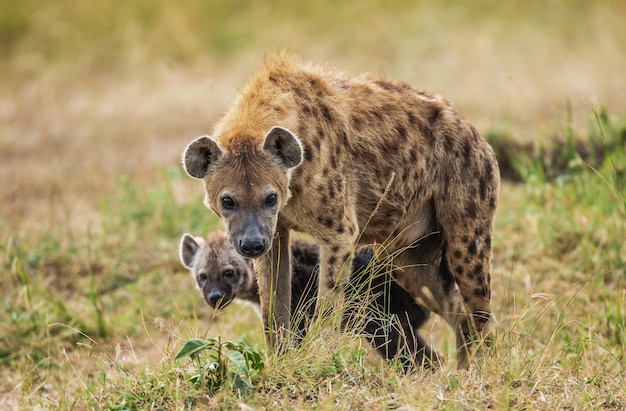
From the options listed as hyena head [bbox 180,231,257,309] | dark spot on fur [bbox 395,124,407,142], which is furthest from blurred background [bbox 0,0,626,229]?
dark spot on fur [bbox 395,124,407,142]

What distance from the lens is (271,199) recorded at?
4.18m

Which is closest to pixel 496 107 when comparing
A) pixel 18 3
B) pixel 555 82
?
pixel 555 82

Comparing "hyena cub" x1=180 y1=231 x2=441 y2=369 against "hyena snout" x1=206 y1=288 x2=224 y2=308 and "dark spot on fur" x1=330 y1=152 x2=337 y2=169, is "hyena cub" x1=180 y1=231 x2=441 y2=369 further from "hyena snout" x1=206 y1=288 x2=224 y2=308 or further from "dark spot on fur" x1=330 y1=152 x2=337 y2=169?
"dark spot on fur" x1=330 y1=152 x2=337 y2=169

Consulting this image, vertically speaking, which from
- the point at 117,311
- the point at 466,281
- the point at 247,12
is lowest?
the point at 117,311

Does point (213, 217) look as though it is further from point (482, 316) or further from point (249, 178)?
point (249, 178)

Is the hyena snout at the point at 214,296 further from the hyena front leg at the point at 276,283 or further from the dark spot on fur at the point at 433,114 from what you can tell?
the dark spot on fur at the point at 433,114

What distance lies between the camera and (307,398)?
393cm

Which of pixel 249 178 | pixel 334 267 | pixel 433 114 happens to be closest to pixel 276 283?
pixel 334 267

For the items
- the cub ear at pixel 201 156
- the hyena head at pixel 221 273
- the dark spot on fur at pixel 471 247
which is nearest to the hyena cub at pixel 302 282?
the hyena head at pixel 221 273

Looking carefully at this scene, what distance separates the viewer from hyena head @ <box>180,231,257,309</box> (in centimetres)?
559

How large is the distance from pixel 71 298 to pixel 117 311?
1.41 ft

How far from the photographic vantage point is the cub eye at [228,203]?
4174 millimetres

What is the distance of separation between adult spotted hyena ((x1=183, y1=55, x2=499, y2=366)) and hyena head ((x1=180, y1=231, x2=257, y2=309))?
819 millimetres

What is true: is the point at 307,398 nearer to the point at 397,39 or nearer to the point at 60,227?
the point at 60,227
